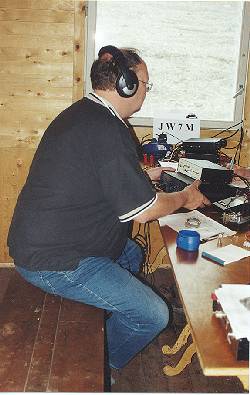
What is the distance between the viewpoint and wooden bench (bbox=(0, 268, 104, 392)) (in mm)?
1425

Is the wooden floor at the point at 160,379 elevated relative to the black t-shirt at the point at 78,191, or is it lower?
lower

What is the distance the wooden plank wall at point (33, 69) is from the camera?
2.98 metres

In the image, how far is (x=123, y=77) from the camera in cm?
175

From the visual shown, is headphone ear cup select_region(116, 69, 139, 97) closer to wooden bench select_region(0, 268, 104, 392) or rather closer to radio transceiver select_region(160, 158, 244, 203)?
radio transceiver select_region(160, 158, 244, 203)

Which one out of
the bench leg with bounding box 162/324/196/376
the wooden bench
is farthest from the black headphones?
the bench leg with bounding box 162/324/196/376

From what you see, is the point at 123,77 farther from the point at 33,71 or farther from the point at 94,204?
the point at 33,71

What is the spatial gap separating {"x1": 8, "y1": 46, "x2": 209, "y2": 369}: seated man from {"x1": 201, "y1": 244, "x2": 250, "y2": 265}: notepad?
0.27m

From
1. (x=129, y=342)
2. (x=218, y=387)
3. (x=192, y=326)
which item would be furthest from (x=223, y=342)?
(x=218, y=387)

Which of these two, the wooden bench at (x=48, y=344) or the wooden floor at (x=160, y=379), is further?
the wooden floor at (x=160, y=379)

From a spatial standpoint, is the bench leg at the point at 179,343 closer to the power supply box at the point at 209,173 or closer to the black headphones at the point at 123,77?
the power supply box at the point at 209,173

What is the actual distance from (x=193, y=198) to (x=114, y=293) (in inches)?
22.1

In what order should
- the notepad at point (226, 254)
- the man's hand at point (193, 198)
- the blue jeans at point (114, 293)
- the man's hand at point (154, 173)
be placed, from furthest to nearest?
the man's hand at point (154, 173), the man's hand at point (193, 198), the blue jeans at point (114, 293), the notepad at point (226, 254)

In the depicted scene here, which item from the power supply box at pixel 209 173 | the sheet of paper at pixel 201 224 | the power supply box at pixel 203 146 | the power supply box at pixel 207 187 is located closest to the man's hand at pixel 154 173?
the power supply box at pixel 207 187

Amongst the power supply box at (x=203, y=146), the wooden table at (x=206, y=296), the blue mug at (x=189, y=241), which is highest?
the power supply box at (x=203, y=146)
